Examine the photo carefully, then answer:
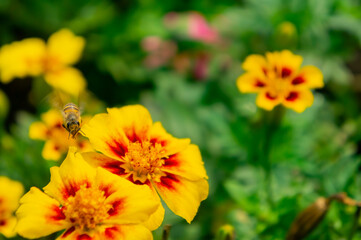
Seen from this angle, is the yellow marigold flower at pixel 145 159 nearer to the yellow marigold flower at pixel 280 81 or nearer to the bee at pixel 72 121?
the bee at pixel 72 121

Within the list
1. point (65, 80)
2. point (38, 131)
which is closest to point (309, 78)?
point (38, 131)

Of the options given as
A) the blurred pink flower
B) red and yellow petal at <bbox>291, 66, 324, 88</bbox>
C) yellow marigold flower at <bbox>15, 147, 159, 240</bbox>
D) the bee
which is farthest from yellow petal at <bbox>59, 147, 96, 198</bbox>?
the blurred pink flower

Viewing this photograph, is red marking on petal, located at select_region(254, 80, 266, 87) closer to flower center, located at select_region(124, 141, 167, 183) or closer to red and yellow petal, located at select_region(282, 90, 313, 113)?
red and yellow petal, located at select_region(282, 90, 313, 113)

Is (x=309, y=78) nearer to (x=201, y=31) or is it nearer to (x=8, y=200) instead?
(x=8, y=200)

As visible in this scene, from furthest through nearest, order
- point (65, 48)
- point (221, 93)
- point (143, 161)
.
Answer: point (221, 93), point (65, 48), point (143, 161)

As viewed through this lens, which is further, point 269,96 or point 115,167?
point 269,96

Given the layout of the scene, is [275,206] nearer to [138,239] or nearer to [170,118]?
[138,239]
